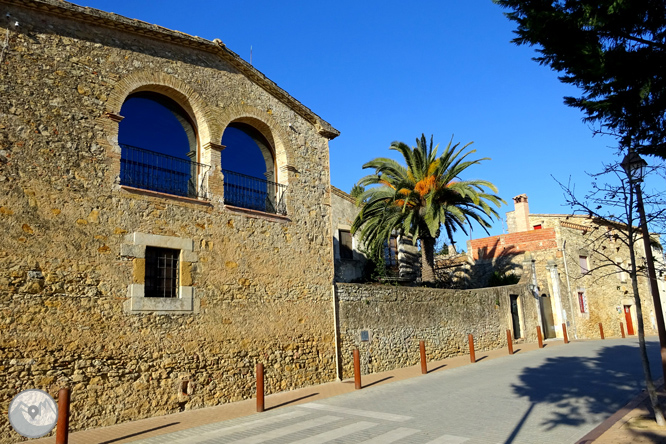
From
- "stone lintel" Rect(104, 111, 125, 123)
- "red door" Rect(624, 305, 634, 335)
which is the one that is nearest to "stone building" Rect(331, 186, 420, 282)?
"stone lintel" Rect(104, 111, 125, 123)

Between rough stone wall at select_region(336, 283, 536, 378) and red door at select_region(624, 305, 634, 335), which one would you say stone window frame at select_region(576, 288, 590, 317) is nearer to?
red door at select_region(624, 305, 634, 335)

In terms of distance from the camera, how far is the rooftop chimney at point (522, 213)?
31.0 metres

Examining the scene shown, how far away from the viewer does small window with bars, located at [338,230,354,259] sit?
2152 cm

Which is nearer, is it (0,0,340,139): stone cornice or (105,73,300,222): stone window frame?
(0,0,340,139): stone cornice

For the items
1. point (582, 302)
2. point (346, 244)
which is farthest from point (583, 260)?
point (346, 244)

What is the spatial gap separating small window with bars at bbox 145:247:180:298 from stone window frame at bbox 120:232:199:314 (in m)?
0.15

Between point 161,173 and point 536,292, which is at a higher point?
point 161,173

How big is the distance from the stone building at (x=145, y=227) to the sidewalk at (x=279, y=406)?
360 mm

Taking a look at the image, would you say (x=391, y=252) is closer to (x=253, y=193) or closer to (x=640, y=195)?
(x=253, y=193)

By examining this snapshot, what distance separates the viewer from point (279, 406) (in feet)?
32.9

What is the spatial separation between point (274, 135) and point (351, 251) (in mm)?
9690

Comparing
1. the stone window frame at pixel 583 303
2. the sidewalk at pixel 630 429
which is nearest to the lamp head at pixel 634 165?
the sidewalk at pixel 630 429

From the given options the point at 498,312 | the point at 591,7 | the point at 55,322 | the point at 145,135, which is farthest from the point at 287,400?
the point at 498,312

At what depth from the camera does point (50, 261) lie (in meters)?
8.53
